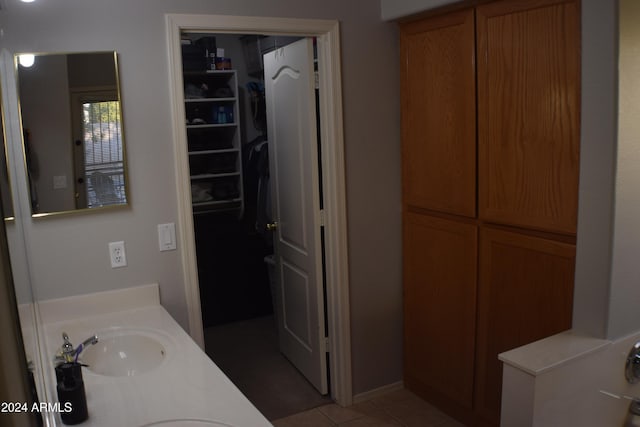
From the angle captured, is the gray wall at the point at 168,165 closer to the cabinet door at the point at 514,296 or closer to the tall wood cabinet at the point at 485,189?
the tall wood cabinet at the point at 485,189

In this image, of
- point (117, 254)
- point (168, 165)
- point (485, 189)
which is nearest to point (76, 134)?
point (168, 165)

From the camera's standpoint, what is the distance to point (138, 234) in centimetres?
253

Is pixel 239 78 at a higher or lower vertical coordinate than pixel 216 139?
higher

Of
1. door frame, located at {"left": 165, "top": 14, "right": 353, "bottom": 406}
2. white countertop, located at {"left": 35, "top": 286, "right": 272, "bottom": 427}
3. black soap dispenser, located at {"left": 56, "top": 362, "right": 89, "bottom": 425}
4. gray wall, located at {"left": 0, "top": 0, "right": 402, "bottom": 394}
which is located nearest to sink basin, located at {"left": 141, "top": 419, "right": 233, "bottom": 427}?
white countertop, located at {"left": 35, "top": 286, "right": 272, "bottom": 427}

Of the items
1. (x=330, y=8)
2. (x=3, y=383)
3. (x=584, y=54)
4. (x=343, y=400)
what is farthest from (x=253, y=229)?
(x=3, y=383)

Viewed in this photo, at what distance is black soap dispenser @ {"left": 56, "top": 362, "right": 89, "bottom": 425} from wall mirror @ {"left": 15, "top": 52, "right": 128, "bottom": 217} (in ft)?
2.90

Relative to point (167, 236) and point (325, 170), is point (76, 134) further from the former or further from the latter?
point (325, 170)

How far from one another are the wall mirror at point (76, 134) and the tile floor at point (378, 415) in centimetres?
157

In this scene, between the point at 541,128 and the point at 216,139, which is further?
the point at 216,139

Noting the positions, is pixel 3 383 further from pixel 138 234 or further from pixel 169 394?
pixel 138 234

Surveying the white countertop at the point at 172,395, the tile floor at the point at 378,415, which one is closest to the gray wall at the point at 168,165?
the tile floor at the point at 378,415

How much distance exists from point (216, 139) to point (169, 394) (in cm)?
341

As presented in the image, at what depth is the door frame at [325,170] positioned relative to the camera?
8.31ft

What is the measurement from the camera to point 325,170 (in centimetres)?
302
